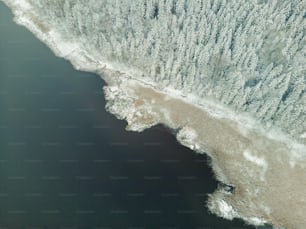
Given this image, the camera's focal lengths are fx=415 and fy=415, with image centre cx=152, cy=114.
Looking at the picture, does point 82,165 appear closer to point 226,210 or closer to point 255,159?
point 226,210

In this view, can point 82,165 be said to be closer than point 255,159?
Yes

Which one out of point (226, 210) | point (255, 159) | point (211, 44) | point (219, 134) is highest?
point (211, 44)

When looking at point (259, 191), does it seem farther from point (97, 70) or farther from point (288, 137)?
point (97, 70)

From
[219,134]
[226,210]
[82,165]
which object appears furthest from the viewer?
[219,134]

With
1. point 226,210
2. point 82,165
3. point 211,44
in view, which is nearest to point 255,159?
point 226,210

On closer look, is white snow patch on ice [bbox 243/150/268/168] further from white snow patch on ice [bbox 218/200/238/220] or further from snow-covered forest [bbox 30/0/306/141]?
white snow patch on ice [bbox 218/200/238/220]
